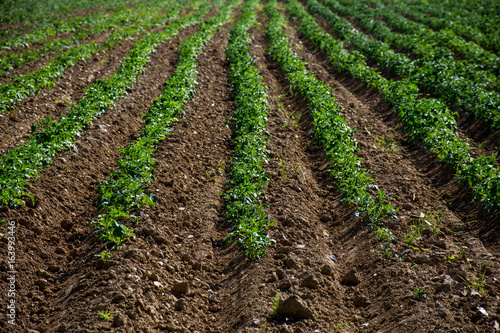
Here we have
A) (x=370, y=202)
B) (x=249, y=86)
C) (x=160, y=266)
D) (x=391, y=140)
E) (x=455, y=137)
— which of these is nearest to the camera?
(x=160, y=266)

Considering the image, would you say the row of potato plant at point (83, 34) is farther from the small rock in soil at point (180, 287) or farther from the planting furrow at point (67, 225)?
the small rock in soil at point (180, 287)

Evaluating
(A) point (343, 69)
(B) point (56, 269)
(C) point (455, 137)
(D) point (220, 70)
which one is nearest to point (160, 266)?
(B) point (56, 269)

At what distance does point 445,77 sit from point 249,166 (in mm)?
7792

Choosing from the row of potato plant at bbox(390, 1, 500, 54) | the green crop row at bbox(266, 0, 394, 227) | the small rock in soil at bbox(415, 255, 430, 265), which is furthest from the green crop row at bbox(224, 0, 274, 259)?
the row of potato plant at bbox(390, 1, 500, 54)

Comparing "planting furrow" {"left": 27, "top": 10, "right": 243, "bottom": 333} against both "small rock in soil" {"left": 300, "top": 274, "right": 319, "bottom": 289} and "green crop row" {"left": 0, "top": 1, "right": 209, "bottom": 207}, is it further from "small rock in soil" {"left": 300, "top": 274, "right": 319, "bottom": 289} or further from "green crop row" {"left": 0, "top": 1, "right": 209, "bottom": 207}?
"small rock in soil" {"left": 300, "top": 274, "right": 319, "bottom": 289}

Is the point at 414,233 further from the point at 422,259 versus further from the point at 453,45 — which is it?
the point at 453,45

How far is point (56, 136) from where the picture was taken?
721 centimetres

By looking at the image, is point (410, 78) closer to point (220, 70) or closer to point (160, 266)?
point (220, 70)

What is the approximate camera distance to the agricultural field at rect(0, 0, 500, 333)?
452cm

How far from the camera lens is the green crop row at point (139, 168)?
5316mm

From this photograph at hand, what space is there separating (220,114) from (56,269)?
5948mm

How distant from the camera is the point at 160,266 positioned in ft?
16.6

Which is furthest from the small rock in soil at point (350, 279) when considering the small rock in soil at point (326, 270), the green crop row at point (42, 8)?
the green crop row at point (42, 8)

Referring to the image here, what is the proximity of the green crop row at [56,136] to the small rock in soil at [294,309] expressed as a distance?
13.0ft
